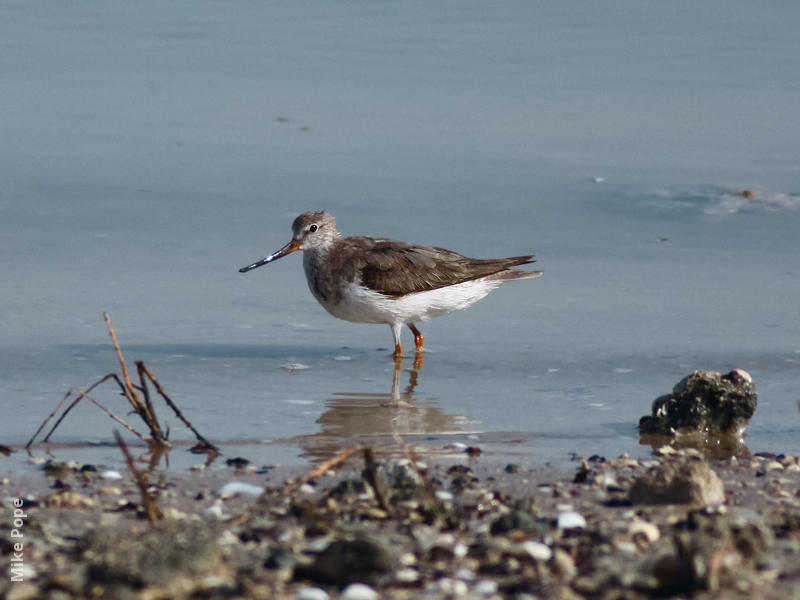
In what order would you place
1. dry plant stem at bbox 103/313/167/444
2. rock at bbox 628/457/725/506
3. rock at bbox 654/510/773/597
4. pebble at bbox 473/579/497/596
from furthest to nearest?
dry plant stem at bbox 103/313/167/444 → rock at bbox 628/457/725/506 → pebble at bbox 473/579/497/596 → rock at bbox 654/510/773/597

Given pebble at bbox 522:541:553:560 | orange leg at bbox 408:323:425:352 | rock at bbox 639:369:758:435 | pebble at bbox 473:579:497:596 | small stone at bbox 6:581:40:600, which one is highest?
orange leg at bbox 408:323:425:352

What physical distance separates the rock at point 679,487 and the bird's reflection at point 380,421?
4.93 ft

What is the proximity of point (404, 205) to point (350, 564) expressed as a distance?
8332 mm

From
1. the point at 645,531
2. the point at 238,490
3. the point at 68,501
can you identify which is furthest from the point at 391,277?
the point at 645,531

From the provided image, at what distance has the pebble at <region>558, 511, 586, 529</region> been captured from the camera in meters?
4.55

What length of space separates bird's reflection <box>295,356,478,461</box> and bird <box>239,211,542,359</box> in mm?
978

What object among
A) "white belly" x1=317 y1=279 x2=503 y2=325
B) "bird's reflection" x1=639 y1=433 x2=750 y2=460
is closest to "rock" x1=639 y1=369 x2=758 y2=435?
"bird's reflection" x1=639 y1=433 x2=750 y2=460

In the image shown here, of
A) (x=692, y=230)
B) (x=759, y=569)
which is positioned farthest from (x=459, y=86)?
(x=759, y=569)

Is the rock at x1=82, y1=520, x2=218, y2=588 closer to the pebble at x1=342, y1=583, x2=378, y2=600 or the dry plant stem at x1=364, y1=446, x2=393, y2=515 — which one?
the pebble at x1=342, y1=583, x2=378, y2=600

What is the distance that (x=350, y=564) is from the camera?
3.88 meters

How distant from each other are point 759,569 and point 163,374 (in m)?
Answer: 4.66

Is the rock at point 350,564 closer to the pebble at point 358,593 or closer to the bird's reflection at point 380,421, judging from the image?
the pebble at point 358,593

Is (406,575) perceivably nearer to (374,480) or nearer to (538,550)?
(538,550)

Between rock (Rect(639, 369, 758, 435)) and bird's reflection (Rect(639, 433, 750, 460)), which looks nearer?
bird's reflection (Rect(639, 433, 750, 460))
